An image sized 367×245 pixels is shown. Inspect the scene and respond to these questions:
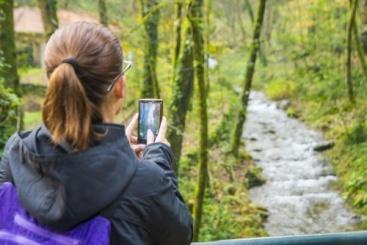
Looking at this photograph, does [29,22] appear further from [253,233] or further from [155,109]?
[155,109]

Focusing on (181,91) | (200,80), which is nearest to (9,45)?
(181,91)

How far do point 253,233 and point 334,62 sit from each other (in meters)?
14.8

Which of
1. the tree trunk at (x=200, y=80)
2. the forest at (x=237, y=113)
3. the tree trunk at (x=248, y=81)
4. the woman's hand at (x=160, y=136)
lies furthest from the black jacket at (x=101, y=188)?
the tree trunk at (x=248, y=81)

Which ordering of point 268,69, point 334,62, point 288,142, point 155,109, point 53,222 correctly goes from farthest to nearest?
point 268,69, point 334,62, point 288,142, point 155,109, point 53,222

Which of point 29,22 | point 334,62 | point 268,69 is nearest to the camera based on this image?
point 334,62

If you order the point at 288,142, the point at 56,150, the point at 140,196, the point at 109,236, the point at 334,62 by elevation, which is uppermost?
the point at 56,150

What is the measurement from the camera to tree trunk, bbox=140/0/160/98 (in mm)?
10398

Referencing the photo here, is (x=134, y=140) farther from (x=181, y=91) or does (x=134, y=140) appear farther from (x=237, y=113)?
(x=237, y=113)

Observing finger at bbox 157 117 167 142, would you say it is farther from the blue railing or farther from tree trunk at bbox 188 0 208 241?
tree trunk at bbox 188 0 208 241

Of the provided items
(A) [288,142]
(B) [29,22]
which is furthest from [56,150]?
(B) [29,22]

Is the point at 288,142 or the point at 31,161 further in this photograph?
the point at 288,142

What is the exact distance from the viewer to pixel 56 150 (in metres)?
1.78

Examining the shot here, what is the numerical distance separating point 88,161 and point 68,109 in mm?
→ 187

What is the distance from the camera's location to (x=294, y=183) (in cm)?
1317
